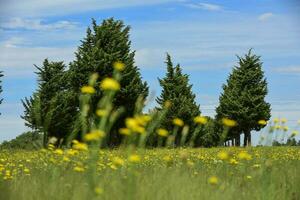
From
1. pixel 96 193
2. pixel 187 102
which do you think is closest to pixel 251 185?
pixel 96 193

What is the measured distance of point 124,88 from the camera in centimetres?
3734

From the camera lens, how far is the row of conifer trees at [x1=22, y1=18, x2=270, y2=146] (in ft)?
122

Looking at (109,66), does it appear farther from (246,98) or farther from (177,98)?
(246,98)

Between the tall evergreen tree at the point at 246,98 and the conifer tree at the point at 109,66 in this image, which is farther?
the tall evergreen tree at the point at 246,98

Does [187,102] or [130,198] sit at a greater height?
[187,102]

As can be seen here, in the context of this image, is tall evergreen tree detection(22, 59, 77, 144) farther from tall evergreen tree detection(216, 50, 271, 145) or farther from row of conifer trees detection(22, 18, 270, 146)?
tall evergreen tree detection(216, 50, 271, 145)

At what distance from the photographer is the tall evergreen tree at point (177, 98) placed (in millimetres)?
39844

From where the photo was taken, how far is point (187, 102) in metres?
40.3

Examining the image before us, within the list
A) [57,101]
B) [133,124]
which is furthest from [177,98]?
[133,124]

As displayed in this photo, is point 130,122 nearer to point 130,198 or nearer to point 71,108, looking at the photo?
point 130,198

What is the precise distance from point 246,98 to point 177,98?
21.4ft

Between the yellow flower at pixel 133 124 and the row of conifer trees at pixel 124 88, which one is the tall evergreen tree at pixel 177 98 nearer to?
the row of conifer trees at pixel 124 88

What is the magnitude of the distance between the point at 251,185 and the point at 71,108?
1304 inches

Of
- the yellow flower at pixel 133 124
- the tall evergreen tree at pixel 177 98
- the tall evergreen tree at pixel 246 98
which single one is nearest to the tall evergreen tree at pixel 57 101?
the tall evergreen tree at pixel 177 98
